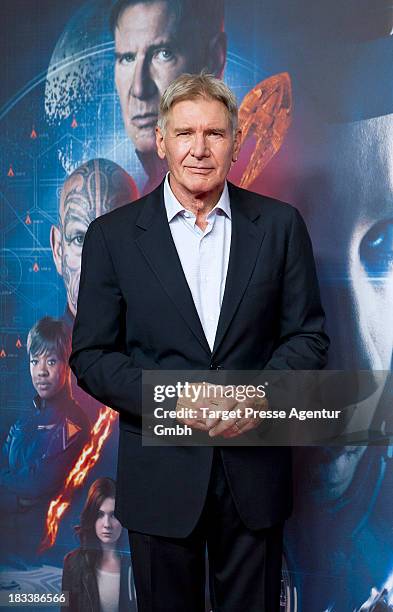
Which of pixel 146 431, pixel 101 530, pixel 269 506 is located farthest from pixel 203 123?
pixel 101 530

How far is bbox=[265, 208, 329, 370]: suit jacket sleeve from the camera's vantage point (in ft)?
6.45

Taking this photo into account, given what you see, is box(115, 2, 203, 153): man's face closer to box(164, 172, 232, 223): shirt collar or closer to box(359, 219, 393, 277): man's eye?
box(164, 172, 232, 223): shirt collar

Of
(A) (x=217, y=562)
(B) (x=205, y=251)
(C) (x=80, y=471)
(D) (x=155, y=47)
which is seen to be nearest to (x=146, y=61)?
(D) (x=155, y=47)

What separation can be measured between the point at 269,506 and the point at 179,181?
80 cm

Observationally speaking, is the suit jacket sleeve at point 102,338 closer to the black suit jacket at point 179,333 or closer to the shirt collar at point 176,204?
the black suit jacket at point 179,333

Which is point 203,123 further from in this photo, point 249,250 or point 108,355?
point 108,355

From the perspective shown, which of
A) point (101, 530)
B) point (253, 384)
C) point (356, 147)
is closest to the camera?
point (253, 384)

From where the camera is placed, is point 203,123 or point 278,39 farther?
point 278,39

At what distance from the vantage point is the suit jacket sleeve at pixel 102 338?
1932 millimetres

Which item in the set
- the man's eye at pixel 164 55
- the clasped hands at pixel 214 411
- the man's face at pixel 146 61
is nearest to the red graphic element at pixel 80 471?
the clasped hands at pixel 214 411

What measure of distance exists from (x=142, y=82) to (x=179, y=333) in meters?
0.92

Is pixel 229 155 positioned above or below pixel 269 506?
above

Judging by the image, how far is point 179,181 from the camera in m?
1.98

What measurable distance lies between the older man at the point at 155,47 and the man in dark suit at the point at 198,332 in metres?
0.50
